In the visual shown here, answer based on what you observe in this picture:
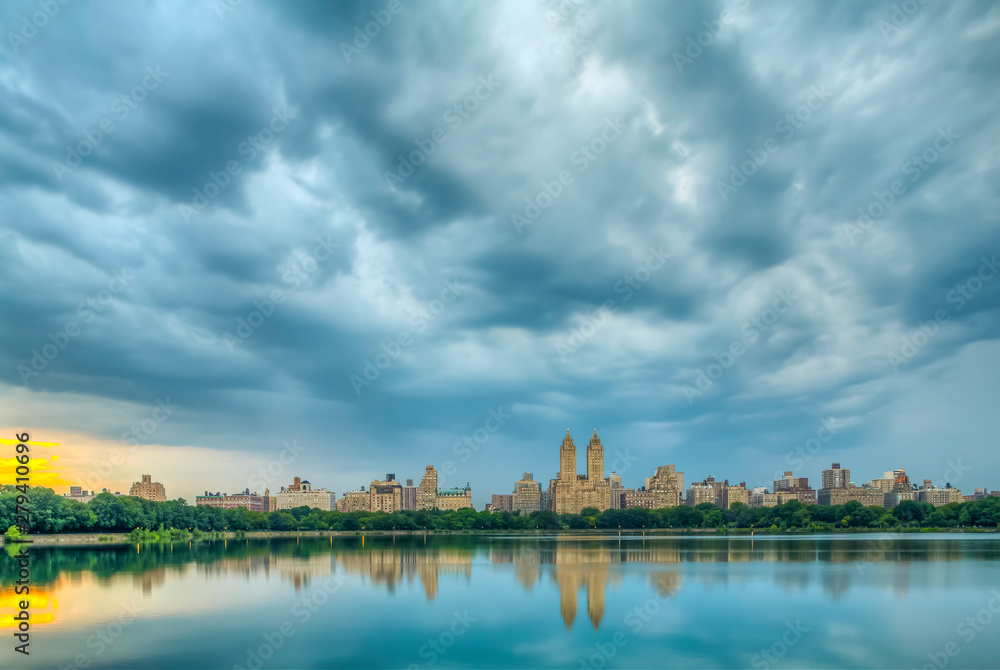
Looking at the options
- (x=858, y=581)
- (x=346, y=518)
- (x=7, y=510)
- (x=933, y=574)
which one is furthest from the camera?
(x=346, y=518)

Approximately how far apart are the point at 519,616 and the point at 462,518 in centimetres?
15658

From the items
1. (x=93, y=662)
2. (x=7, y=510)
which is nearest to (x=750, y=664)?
(x=93, y=662)

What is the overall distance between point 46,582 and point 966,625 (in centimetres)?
5138

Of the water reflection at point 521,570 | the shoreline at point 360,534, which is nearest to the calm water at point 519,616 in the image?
the water reflection at point 521,570

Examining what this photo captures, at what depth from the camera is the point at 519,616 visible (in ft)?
112

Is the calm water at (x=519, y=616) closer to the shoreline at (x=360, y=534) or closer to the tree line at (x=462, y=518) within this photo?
the shoreline at (x=360, y=534)

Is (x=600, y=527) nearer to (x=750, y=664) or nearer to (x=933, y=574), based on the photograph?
(x=933, y=574)

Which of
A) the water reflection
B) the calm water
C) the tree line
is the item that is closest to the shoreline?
the tree line

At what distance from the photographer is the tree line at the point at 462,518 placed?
105 meters

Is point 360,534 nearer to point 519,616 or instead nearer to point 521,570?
point 521,570

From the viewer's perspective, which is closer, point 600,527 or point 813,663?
point 813,663

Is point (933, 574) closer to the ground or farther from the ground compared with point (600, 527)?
farther from the ground

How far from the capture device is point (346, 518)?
190375 mm

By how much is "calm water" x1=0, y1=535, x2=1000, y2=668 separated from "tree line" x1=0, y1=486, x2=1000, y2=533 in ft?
182
